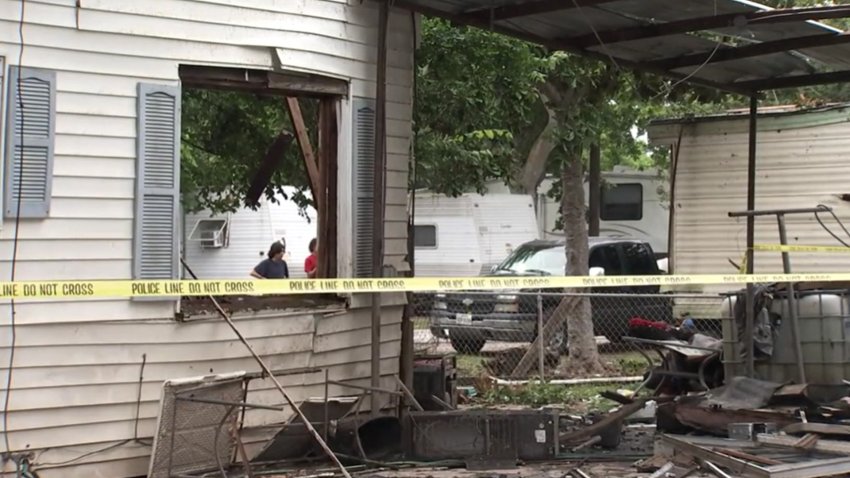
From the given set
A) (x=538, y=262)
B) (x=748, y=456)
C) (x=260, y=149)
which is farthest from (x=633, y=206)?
(x=748, y=456)

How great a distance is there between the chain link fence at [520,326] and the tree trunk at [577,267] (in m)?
0.09

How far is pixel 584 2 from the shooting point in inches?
321

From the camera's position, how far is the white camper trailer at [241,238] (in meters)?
21.9

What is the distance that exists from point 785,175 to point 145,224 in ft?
28.9

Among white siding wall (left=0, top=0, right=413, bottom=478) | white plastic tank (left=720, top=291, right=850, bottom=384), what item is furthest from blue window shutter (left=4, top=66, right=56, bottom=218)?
white plastic tank (left=720, top=291, right=850, bottom=384)

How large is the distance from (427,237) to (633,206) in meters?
4.99

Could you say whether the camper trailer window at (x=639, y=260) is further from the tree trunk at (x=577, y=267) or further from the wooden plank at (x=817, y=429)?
the wooden plank at (x=817, y=429)

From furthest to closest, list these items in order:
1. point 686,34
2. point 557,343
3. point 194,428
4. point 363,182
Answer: point 557,343
point 686,34
point 363,182
point 194,428

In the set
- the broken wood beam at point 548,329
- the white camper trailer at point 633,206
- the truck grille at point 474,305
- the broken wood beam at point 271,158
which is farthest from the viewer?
the white camper trailer at point 633,206

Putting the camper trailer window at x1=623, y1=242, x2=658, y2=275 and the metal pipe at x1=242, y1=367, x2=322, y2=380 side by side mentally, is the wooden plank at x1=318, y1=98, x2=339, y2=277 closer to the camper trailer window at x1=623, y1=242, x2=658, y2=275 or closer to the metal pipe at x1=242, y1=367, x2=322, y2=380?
the metal pipe at x1=242, y1=367, x2=322, y2=380

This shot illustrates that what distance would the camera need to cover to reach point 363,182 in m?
8.36

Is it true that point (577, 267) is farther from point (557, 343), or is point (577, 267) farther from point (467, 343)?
point (467, 343)

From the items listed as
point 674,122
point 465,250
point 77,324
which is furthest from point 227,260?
point 77,324

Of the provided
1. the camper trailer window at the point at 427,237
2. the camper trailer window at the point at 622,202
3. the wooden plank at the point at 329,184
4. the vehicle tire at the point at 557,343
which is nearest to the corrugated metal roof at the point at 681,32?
the wooden plank at the point at 329,184
